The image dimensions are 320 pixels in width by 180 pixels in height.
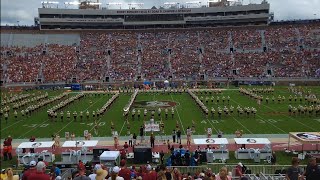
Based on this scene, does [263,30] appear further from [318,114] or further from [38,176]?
[38,176]

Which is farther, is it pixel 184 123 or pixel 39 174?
pixel 184 123

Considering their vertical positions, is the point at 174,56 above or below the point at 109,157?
above

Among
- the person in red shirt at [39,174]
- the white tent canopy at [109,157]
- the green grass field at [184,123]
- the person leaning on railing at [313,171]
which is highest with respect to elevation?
the person in red shirt at [39,174]

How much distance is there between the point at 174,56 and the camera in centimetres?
5769

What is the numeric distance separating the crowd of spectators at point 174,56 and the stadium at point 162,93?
0.51 feet

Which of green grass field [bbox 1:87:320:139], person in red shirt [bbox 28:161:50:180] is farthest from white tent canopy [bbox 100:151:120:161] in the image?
green grass field [bbox 1:87:320:139]

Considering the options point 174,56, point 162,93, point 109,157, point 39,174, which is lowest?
point 162,93

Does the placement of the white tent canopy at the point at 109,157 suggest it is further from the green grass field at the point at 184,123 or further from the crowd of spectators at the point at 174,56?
the crowd of spectators at the point at 174,56

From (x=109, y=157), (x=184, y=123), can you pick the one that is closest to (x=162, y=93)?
(x=184, y=123)

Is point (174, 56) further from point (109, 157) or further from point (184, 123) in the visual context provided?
point (109, 157)

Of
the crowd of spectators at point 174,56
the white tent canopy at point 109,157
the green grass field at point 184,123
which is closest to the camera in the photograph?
the white tent canopy at point 109,157

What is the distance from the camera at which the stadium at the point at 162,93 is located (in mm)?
14758

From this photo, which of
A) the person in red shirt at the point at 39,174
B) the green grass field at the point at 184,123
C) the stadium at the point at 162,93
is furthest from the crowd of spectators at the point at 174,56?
the person in red shirt at the point at 39,174

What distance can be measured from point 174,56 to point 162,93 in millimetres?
18404
